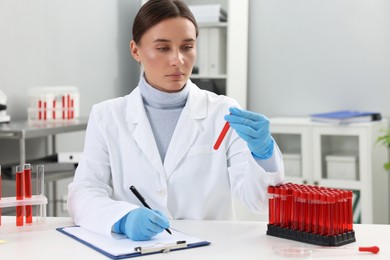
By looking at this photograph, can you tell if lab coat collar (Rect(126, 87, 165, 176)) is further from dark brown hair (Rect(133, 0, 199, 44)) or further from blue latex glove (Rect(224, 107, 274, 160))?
blue latex glove (Rect(224, 107, 274, 160))

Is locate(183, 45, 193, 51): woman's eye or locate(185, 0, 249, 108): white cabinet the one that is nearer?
locate(183, 45, 193, 51): woman's eye

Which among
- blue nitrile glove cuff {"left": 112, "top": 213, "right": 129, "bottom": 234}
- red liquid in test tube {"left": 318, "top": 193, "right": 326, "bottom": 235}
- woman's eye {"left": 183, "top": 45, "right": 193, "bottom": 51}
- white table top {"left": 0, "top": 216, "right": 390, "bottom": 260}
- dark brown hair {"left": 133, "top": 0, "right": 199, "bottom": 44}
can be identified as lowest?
white table top {"left": 0, "top": 216, "right": 390, "bottom": 260}

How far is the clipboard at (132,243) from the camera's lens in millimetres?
1409

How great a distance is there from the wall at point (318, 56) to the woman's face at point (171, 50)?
2370 mm

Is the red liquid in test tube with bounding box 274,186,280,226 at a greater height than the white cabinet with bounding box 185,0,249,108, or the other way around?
the white cabinet with bounding box 185,0,249,108

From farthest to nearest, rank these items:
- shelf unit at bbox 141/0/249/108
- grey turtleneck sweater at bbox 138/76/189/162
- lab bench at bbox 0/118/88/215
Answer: shelf unit at bbox 141/0/249/108 < lab bench at bbox 0/118/88/215 < grey turtleneck sweater at bbox 138/76/189/162

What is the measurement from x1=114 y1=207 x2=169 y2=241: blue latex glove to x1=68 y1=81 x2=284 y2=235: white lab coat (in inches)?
14.1

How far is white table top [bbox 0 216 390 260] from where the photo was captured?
1395 mm

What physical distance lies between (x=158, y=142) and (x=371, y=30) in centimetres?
247

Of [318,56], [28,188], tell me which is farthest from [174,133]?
[318,56]

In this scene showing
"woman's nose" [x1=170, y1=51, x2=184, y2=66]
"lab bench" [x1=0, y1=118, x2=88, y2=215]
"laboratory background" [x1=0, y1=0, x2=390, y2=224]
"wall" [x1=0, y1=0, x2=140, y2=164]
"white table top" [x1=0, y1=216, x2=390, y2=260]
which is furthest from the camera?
"laboratory background" [x1=0, y1=0, x2=390, y2=224]

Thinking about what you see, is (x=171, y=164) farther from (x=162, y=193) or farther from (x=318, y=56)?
(x=318, y=56)

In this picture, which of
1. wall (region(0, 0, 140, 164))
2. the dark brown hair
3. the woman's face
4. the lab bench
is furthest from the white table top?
wall (region(0, 0, 140, 164))

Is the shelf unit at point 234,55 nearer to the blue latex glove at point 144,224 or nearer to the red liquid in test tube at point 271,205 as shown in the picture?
the red liquid in test tube at point 271,205
